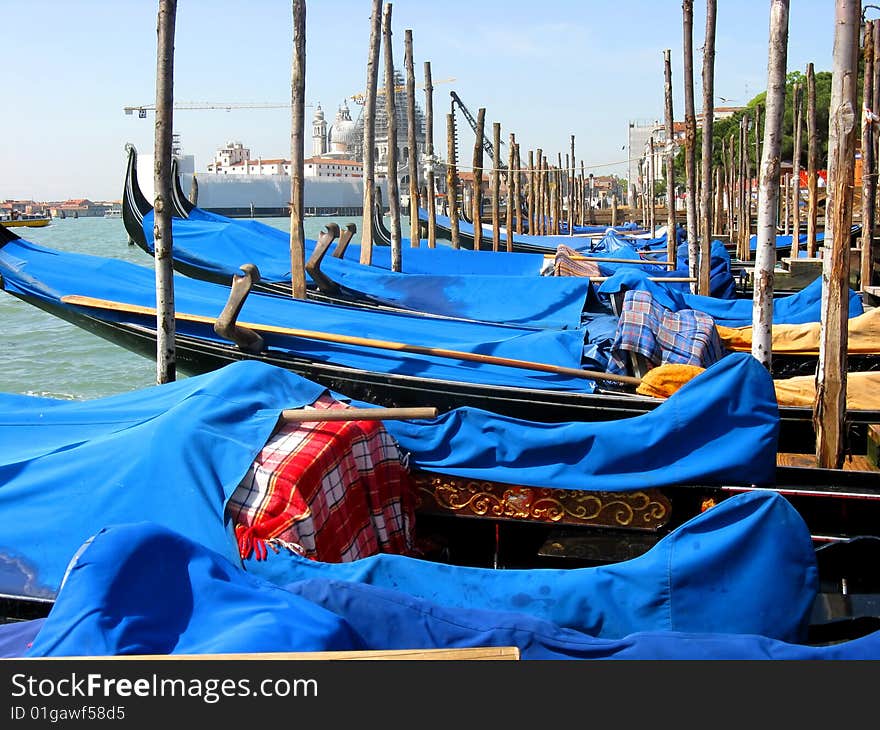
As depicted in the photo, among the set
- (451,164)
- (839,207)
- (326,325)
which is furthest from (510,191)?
(839,207)

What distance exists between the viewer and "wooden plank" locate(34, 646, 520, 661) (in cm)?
181

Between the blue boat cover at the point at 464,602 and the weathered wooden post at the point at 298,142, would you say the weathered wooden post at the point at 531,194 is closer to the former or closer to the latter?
the weathered wooden post at the point at 298,142

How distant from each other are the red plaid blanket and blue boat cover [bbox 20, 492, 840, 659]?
0.25 m

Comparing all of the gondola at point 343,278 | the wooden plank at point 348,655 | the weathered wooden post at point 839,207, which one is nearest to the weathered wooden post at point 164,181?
the gondola at point 343,278

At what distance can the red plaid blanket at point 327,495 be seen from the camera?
301 centimetres

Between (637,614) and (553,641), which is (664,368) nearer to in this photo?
(637,614)

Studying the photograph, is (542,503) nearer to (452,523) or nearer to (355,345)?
(452,523)

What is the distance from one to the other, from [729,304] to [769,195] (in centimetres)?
265

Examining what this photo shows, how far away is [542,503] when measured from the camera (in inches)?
152

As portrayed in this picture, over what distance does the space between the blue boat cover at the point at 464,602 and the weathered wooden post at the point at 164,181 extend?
8.22 feet

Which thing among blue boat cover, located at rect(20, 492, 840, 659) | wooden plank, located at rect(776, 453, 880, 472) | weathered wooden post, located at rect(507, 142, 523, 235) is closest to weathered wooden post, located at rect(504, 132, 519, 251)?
weathered wooden post, located at rect(507, 142, 523, 235)

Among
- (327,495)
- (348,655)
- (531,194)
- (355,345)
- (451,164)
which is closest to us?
(348,655)

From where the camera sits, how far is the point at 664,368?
15.9 feet

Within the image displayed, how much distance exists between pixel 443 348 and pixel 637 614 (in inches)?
123
